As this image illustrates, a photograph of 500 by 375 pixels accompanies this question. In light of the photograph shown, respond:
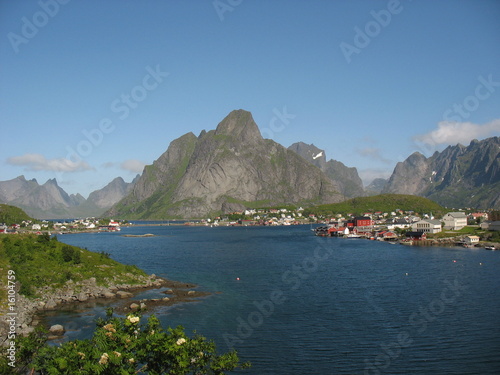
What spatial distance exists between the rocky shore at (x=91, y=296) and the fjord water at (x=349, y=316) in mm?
2685

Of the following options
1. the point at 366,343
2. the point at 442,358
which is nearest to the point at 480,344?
the point at 442,358

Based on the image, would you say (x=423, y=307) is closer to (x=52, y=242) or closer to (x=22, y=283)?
(x=22, y=283)

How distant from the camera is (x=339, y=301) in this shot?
44656 mm

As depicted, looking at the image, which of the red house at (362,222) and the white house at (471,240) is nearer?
the white house at (471,240)

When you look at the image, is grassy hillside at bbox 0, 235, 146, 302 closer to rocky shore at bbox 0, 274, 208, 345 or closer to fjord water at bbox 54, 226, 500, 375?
rocky shore at bbox 0, 274, 208, 345

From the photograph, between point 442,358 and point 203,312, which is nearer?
point 442,358

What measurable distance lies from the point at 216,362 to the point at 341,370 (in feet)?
44.6

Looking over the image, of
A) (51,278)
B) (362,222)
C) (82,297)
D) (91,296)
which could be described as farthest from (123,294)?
(362,222)
